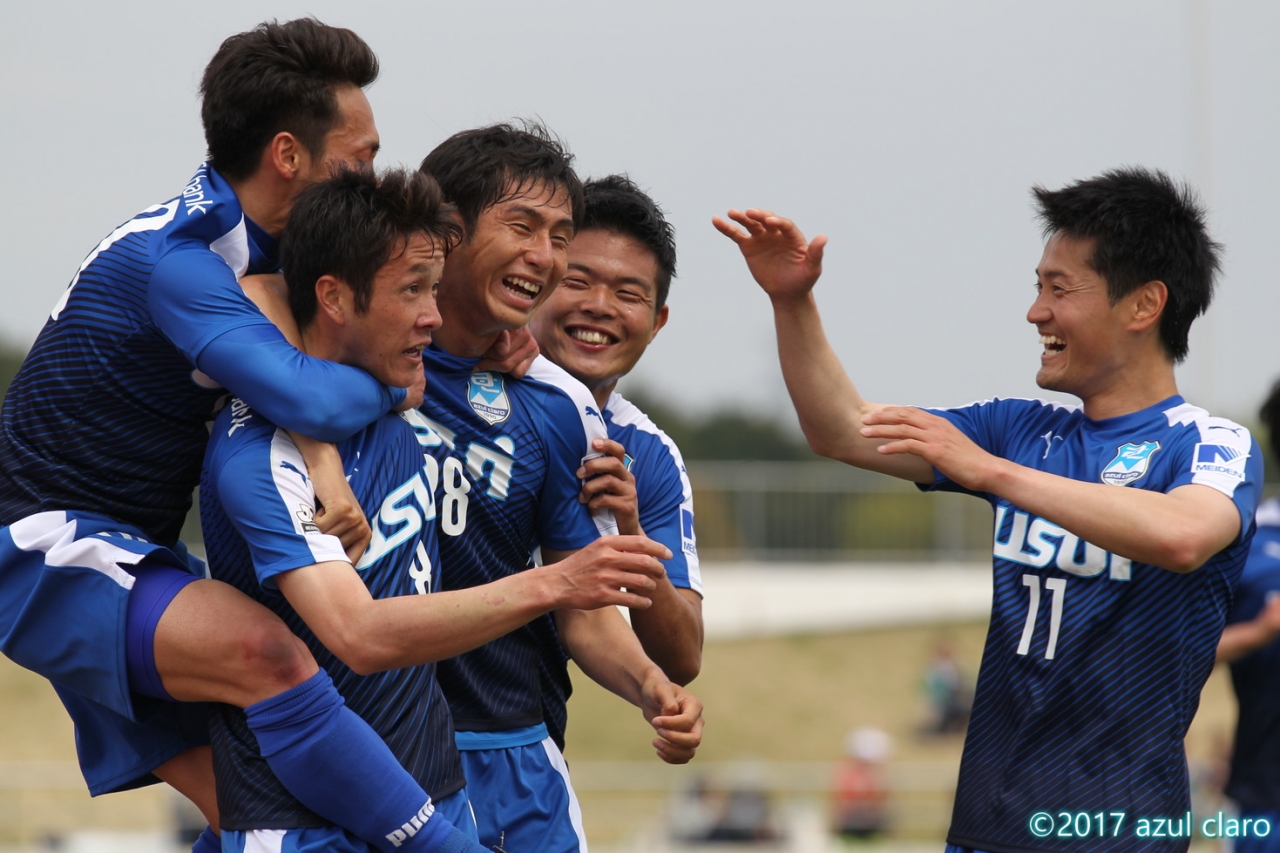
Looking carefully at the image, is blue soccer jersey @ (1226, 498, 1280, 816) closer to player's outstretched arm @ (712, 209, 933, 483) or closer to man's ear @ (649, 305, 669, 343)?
Answer: player's outstretched arm @ (712, 209, 933, 483)

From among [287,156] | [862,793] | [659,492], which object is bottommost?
[862,793]

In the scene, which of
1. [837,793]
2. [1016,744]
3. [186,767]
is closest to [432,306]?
[186,767]

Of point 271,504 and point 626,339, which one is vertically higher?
point 626,339

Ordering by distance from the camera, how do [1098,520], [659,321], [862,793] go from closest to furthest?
[1098,520] < [659,321] < [862,793]

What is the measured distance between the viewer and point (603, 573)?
3090 mm

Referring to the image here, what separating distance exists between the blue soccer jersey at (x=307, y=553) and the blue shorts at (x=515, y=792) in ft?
1.29

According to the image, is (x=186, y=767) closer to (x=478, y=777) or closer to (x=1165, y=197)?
(x=478, y=777)

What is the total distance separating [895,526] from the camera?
2745 centimetres

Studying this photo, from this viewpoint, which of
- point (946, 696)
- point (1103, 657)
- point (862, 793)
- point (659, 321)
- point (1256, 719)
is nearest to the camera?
point (1103, 657)

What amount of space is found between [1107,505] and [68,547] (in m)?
2.68

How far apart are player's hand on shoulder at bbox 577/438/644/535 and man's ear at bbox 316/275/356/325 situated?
0.93 metres

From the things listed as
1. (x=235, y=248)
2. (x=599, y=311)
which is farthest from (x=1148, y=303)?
(x=235, y=248)

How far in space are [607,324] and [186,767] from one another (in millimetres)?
1797

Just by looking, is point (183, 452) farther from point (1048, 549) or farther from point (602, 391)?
point (1048, 549)
